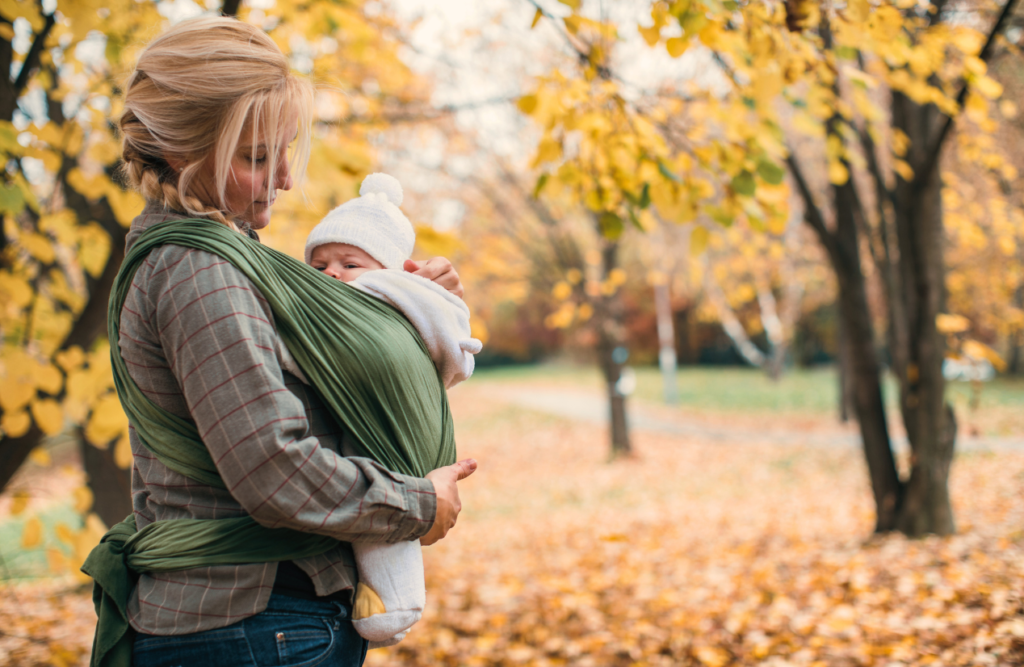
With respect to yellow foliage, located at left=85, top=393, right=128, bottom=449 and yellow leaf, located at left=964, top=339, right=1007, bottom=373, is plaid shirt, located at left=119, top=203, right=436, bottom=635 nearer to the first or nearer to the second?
yellow foliage, located at left=85, top=393, right=128, bottom=449

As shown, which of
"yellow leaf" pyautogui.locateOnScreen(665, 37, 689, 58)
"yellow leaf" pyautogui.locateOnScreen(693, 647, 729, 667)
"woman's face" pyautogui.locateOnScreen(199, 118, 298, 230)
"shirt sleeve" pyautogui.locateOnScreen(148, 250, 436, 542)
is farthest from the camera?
"yellow leaf" pyautogui.locateOnScreen(693, 647, 729, 667)

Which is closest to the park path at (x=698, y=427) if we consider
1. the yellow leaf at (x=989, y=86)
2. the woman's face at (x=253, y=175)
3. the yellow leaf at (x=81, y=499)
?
the yellow leaf at (x=989, y=86)

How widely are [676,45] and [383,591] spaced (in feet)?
6.88

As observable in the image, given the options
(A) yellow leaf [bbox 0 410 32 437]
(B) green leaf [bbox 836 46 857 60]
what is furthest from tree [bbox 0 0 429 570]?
(B) green leaf [bbox 836 46 857 60]

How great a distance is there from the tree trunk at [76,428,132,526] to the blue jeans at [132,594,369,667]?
439 cm

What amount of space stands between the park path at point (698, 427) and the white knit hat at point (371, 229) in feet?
24.6

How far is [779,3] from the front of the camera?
249 cm

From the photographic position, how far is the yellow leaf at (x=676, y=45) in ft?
7.84

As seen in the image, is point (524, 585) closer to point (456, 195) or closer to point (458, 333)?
point (458, 333)

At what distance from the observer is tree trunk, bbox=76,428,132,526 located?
4.84 meters

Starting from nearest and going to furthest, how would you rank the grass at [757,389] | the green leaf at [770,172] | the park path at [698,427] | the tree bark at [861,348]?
the green leaf at [770,172] < the tree bark at [861,348] < the park path at [698,427] < the grass at [757,389]

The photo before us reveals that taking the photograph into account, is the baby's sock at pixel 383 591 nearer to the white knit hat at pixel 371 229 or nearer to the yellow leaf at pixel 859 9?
the white knit hat at pixel 371 229

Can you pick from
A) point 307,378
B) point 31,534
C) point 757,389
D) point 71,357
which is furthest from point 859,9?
point 757,389

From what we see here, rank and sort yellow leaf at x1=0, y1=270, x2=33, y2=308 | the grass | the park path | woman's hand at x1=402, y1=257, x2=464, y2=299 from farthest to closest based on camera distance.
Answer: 1. the grass
2. the park path
3. yellow leaf at x1=0, y1=270, x2=33, y2=308
4. woman's hand at x1=402, y1=257, x2=464, y2=299
